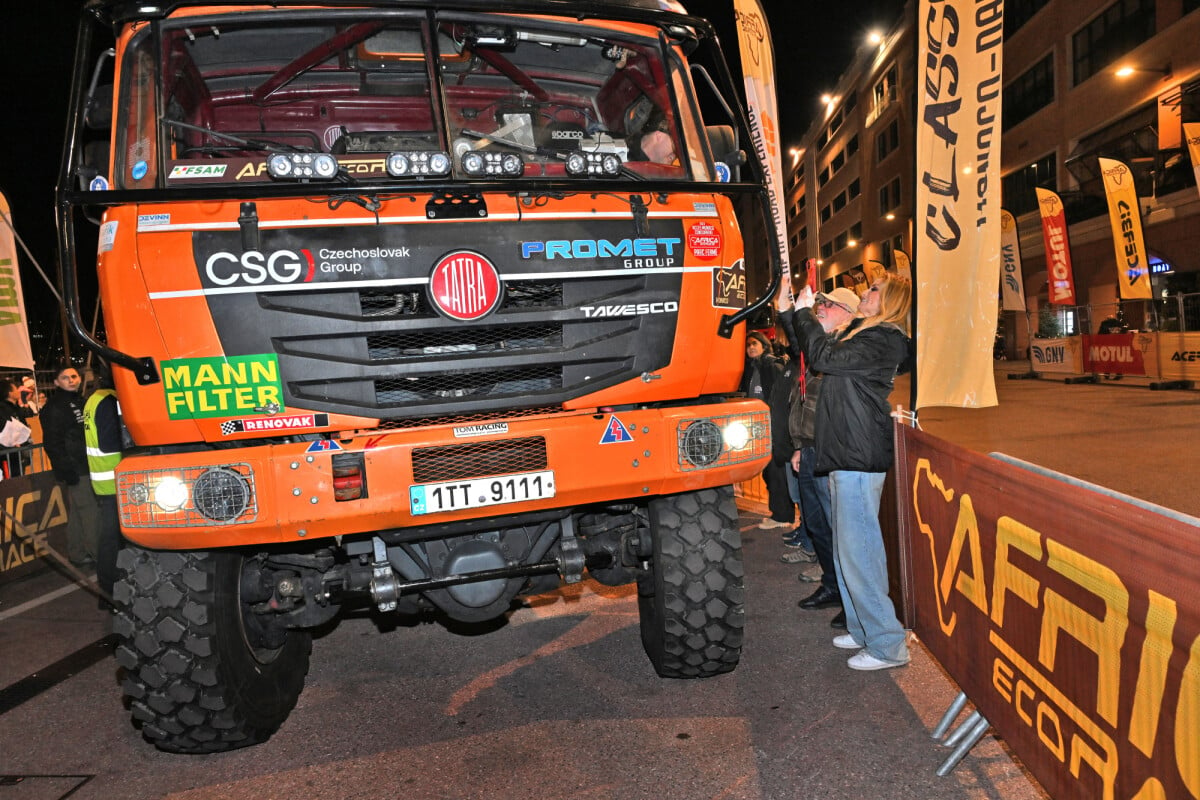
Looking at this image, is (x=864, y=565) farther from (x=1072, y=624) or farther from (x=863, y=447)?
(x=1072, y=624)

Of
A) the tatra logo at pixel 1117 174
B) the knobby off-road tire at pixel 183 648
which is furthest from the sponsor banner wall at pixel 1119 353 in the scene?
the knobby off-road tire at pixel 183 648

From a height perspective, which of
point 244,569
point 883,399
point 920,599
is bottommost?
point 920,599

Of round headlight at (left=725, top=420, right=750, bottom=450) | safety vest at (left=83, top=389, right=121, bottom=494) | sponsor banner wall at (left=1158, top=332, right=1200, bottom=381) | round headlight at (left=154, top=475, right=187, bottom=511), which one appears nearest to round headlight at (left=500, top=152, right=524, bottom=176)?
round headlight at (left=725, top=420, right=750, bottom=450)

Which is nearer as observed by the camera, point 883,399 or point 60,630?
point 883,399

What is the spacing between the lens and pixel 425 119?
4.17 m

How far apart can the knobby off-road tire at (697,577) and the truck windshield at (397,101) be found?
1570 millimetres

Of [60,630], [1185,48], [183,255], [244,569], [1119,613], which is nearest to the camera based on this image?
[1119,613]

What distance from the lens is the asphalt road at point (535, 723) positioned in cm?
324

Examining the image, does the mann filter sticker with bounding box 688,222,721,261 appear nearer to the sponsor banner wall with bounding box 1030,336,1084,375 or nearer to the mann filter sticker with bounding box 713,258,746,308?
the mann filter sticker with bounding box 713,258,746,308

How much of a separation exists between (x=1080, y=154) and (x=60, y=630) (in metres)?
32.9

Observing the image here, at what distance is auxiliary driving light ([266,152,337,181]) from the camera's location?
3.20 meters

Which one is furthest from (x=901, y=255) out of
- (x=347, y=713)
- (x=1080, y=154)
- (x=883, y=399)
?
(x=347, y=713)

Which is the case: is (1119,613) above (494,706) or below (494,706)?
above

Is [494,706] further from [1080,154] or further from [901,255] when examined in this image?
[1080,154]
